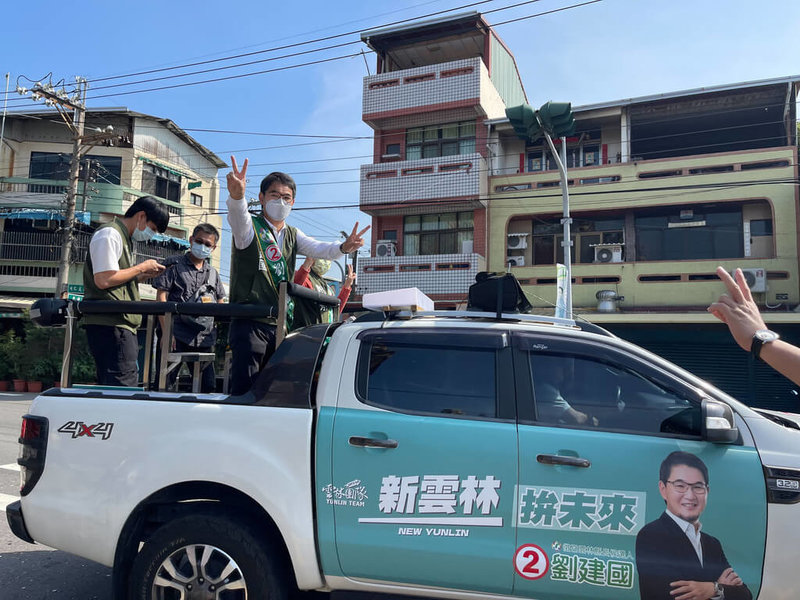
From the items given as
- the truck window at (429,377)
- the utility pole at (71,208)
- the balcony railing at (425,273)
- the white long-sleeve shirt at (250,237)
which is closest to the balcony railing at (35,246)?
the utility pole at (71,208)

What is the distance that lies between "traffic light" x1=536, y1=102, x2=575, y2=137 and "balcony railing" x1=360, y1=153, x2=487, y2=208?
8419 millimetres

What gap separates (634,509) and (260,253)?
2.57m

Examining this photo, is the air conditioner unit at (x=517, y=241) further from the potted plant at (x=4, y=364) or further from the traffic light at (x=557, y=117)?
the potted plant at (x=4, y=364)

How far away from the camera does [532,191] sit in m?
17.8

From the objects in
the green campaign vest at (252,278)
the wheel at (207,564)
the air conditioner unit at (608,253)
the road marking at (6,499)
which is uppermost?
the air conditioner unit at (608,253)

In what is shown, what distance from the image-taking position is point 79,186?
2589 centimetres

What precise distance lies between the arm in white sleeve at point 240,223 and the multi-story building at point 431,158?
14.1 m

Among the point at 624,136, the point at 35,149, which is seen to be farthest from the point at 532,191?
the point at 35,149

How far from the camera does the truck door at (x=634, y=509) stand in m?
2.52

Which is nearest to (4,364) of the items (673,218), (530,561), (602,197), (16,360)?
(16,360)

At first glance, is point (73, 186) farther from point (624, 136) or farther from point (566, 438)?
point (566, 438)

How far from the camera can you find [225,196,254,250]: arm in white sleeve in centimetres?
350

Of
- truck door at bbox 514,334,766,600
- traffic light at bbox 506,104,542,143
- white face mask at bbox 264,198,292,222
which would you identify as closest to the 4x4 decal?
white face mask at bbox 264,198,292,222

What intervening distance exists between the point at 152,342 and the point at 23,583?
5.63 ft
